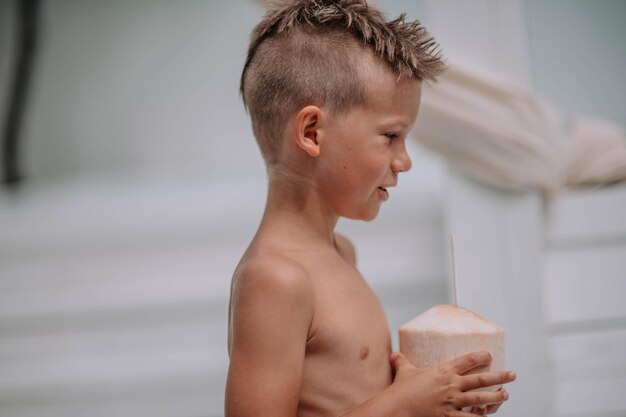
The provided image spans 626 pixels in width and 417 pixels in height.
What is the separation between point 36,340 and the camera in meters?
1.51

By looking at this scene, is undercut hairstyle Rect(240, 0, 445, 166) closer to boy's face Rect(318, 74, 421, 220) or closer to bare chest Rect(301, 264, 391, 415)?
boy's face Rect(318, 74, 421, 220)

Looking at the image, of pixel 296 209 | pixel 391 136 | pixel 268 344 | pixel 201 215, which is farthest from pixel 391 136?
pixel 201 215

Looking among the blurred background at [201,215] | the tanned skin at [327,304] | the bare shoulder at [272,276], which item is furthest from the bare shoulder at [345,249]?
the blurred background at [201,215]

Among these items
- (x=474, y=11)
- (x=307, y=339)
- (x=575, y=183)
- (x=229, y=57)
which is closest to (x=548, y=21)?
(x=474, y=11)

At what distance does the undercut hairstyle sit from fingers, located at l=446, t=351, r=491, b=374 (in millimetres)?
235

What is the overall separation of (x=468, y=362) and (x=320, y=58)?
29 cm

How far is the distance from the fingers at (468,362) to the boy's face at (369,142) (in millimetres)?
166

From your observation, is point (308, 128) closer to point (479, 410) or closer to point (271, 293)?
point (271, 293)

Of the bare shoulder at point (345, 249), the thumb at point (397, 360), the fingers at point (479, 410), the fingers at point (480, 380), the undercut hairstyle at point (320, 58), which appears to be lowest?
the fingers at point (479, 410)

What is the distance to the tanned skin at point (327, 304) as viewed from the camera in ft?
2.18

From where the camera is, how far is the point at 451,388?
665 mm

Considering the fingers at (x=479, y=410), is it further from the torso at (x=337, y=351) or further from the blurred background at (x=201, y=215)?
the blurred background at (x=201, y=215)

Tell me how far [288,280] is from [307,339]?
59 mm

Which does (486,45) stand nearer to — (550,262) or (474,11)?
(474,11)
